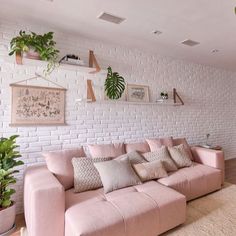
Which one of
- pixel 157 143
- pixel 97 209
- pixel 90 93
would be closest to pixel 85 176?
pixel 97 209

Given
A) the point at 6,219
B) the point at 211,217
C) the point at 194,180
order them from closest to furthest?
the point at 6,219 → the point at 211,217 → the point at 194,180

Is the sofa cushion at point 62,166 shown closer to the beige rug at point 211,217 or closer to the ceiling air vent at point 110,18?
the beige rug at point 211,217

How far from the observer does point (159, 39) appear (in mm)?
2814

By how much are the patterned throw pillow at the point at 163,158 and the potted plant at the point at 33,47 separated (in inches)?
73.6

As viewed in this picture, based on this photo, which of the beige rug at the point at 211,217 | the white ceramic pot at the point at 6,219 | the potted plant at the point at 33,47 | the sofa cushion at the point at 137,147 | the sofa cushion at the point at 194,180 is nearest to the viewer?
the white ceramic pot at the point at 6,219

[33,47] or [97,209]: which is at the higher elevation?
[33,47]

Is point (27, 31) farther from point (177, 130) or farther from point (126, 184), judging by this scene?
point (177, 130)

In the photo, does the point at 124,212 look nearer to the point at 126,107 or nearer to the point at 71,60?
the point at 126,107

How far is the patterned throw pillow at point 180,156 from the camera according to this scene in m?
2.81

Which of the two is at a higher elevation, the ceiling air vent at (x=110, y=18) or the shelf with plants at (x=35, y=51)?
the ceiling air vent at (x=110, y=18)

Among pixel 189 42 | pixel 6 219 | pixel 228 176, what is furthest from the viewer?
pixel 228 176

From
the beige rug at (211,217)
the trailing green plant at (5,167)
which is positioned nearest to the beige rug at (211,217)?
the beige rug at (211,217)

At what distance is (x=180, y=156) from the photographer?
Result: 9.39 feet

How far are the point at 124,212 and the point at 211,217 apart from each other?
115 cm
